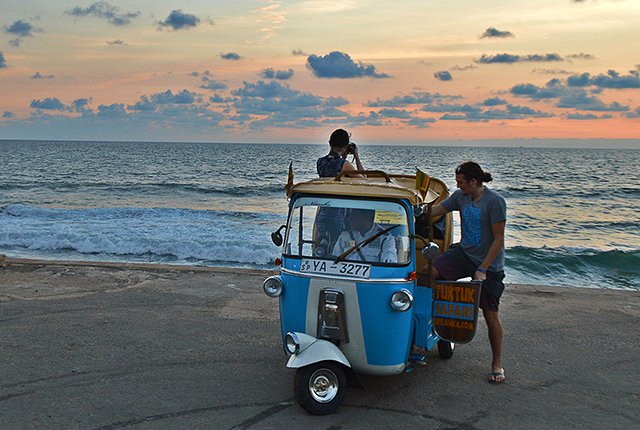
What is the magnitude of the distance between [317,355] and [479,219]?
2.12 m

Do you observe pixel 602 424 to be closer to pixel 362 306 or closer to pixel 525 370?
pixel 525 370

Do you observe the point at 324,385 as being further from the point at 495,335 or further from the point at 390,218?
the point at 495,335

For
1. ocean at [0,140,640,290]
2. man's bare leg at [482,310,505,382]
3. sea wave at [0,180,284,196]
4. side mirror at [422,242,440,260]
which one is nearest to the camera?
side mirror at [422,242,440,260]

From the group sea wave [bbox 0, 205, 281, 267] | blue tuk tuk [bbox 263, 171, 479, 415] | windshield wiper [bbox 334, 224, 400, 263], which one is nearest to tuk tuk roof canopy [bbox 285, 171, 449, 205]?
blue tuk tuk [bbox 263, 171, 479, 415]

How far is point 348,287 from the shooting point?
5777mm

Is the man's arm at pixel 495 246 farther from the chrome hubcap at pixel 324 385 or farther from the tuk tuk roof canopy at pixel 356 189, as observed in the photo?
the chrome hubcap at pixel 324 385

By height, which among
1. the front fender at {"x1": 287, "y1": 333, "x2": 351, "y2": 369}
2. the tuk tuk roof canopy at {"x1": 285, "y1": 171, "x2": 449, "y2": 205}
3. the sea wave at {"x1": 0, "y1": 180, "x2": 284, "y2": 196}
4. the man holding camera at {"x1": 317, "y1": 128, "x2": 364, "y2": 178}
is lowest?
the sea wave at {"x1": 0, "y1": 180, "x2": 284, "y2": 196}

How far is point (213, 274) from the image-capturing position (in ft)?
38.8

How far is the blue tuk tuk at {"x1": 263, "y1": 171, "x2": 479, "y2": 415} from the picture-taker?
5.76 meters

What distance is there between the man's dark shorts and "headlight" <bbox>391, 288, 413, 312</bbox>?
96 cm

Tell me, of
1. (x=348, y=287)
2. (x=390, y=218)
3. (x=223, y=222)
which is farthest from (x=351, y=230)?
(x=223, y=222)

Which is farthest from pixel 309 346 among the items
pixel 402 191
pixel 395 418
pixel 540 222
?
pixel 540 222

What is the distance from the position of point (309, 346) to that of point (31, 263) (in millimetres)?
8313

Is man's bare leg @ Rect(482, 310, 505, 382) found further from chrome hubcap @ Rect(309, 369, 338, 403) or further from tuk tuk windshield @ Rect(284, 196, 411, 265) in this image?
chrome hubcap @ Rect(309, 369, 338, 403)
